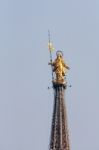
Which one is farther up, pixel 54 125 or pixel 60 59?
pixel 60 59

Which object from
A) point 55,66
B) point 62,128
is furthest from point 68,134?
point 55,66

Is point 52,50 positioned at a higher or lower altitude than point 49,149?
higher

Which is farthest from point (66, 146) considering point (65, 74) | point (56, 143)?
point (65, 74)

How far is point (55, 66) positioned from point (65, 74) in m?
2.23

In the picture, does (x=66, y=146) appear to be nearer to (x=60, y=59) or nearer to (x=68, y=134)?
(x=68, y=134)

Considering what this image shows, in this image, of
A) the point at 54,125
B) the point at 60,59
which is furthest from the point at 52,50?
the point at 54,125

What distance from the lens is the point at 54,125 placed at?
174 m

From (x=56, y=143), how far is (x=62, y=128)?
3.01 m

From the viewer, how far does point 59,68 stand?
578 ft

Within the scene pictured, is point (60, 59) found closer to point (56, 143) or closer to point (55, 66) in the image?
point (55, 66)

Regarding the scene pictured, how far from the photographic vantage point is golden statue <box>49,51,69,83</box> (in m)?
176

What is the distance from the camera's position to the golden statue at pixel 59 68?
176 m

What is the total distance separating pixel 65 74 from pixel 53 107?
609 centimetres

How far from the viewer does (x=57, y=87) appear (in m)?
176
